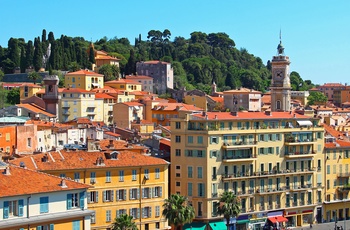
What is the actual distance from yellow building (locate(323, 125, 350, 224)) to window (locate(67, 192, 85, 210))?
127 feet

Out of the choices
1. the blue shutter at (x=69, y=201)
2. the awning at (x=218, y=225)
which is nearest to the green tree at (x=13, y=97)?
the awning at (x=218, y=225)

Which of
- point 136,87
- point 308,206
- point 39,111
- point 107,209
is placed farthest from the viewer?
point 136,87

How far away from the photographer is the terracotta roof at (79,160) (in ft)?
186

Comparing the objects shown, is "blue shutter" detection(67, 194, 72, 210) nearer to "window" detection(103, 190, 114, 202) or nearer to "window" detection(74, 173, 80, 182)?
"window" detection(74, 173, 80, 182)

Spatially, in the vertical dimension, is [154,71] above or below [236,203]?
above

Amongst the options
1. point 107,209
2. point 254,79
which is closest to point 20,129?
point 107,209

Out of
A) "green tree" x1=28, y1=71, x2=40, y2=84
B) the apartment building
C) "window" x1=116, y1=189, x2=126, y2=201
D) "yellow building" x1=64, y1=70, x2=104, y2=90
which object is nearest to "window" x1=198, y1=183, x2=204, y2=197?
"window" x1=116, y1=189, x2=126, y2=201

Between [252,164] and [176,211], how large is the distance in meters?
16.2

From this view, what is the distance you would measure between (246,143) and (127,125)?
3976 centimetres

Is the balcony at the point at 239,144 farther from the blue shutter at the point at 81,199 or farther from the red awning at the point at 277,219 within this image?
the blue shutter at the point at 81,199

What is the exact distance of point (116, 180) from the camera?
6112 cm

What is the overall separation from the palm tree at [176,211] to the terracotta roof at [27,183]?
13516 mm

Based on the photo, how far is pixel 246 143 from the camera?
72562 mm

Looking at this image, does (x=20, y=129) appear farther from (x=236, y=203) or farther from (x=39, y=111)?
(x=39, y=111)
